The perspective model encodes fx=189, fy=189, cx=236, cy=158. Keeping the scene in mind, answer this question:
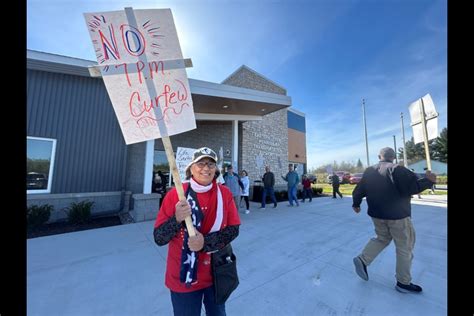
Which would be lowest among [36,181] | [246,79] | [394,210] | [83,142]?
[394,210]

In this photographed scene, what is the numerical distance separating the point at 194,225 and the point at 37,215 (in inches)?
246

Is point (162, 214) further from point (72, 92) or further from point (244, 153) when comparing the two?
point (244, 153)

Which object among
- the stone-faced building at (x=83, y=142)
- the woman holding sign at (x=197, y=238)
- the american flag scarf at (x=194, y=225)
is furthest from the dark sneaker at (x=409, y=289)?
the stone-faced building at (x=83, y=142)

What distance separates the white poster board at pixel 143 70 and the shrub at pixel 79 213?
5844 millimetres

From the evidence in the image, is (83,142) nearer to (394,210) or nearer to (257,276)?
(257,276)

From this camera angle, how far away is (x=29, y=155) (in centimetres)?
538

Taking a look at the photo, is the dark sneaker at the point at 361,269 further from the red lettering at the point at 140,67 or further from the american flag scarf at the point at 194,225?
the red lettering at the point at 140,67


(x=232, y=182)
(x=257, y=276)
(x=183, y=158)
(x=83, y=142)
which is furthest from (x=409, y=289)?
(x=83, y=142)

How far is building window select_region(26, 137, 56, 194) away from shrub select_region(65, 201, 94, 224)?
1.00 metres

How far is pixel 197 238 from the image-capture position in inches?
49.9

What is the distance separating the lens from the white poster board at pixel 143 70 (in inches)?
51.4

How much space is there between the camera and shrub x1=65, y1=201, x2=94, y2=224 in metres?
5.44
